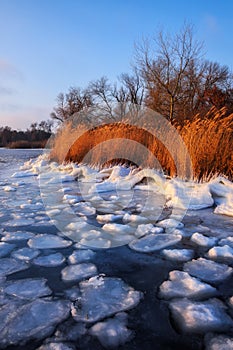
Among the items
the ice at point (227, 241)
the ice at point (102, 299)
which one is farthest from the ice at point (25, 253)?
the ice at point (227, 241)

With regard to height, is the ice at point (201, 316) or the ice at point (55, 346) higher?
the ice at point (201, 316)

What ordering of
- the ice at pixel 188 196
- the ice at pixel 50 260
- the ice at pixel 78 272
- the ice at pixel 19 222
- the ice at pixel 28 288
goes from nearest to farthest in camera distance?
1. the ice at pixel 28 288
2. the ice at pixel 78 272
3. the ice at pixel 50 260
4. the ice at pixel 19 222
5. the ice at pixel 188 196

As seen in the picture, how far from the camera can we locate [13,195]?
10.8ft

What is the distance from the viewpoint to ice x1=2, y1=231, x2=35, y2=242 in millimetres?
1692

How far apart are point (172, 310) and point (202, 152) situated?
303 cm

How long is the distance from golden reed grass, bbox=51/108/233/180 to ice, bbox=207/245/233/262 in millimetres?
2198

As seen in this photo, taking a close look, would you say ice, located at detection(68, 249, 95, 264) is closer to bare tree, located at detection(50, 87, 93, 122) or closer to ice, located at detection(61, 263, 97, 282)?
ice, located at detection(61, 263, 97, 282)

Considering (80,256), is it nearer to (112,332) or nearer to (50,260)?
(50,260)

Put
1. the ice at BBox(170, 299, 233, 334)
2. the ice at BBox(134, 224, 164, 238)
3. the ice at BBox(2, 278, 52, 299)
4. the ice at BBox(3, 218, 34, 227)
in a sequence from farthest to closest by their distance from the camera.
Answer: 1. the ice at BBox(3, 218, 34, 227)
2. the ice at BBox(134, 224, 164, 238)
3. the ice at BBox(2, 278, 52, 299)
4. the ice at BBox(170, 299, 233, 334)

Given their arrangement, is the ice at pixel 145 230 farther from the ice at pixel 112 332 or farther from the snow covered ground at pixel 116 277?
the ice at pixel 112 332

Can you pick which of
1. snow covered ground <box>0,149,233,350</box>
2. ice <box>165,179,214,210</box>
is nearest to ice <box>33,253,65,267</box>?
snow covered ground <box>0,149,233,350</box>

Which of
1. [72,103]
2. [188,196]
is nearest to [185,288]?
[188,196]

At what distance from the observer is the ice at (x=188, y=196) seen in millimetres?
2689

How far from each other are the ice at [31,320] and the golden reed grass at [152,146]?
10.0 ft
